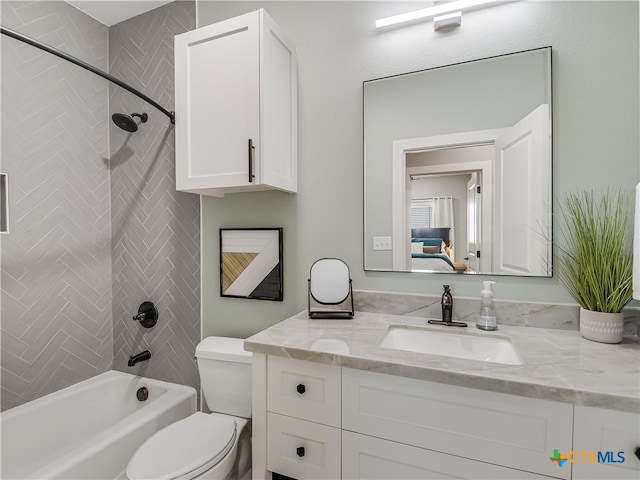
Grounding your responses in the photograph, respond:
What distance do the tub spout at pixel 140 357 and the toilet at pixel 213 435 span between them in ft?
1.93

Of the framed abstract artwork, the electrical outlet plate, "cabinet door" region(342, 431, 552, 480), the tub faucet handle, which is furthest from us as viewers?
the tub faucet handle

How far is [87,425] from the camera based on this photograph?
182 cm

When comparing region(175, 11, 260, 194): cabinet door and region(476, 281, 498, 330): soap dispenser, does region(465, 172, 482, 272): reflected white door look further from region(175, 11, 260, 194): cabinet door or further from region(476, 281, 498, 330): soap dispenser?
region(175, 11, 260, 194): cabinet door

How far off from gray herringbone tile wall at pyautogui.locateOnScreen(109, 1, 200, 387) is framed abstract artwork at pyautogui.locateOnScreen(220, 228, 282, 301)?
0.23m

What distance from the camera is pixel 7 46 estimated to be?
64.0 inches

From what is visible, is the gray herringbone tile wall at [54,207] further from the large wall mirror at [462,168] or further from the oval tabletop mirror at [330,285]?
the large wall mirror at [462,168]

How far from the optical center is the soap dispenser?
1.20 m

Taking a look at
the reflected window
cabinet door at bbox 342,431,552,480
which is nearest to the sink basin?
cabinet door at bbox 342,431,552,480

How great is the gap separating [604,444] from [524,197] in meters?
0.83

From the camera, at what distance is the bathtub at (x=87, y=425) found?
4.30 ft

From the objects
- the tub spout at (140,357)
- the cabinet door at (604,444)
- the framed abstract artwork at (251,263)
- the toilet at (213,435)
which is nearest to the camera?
the cabinet door at (604,444)
